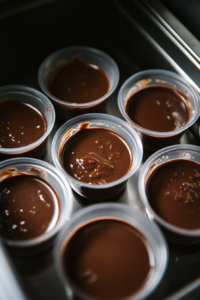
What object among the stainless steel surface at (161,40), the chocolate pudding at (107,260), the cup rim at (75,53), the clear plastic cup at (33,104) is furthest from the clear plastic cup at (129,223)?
the stainless steel surface at (161,40)

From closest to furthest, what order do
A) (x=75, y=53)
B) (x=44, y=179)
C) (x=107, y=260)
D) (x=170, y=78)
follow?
(x=107, y=260), (x=44, y=179), (x=170, y=78), (x=75, y=53)

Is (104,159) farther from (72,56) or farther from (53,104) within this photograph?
(72,56)

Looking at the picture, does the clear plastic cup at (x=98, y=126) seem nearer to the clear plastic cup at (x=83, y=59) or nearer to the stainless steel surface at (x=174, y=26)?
the clear plastic cup at (x=83, y=59)

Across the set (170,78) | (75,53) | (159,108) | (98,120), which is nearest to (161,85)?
(170,78)

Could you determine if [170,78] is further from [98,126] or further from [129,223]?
[129,223]

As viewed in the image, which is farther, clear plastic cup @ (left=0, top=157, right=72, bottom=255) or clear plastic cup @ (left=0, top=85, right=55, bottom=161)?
clear plastic cup @ (left=0, top=85, right=55, bottom=161)

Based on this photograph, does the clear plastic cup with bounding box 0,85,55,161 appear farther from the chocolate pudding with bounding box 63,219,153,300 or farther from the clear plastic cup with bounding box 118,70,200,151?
the chocolate pudding with bounding box 63,219,153,300

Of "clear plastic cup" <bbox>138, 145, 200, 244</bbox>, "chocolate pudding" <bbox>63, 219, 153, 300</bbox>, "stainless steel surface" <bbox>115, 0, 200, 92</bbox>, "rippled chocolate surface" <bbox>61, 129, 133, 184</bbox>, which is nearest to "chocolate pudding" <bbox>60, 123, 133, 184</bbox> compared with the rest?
"rippled chocolate surface" <bbox>61, 129, 133, 184</bbox>
